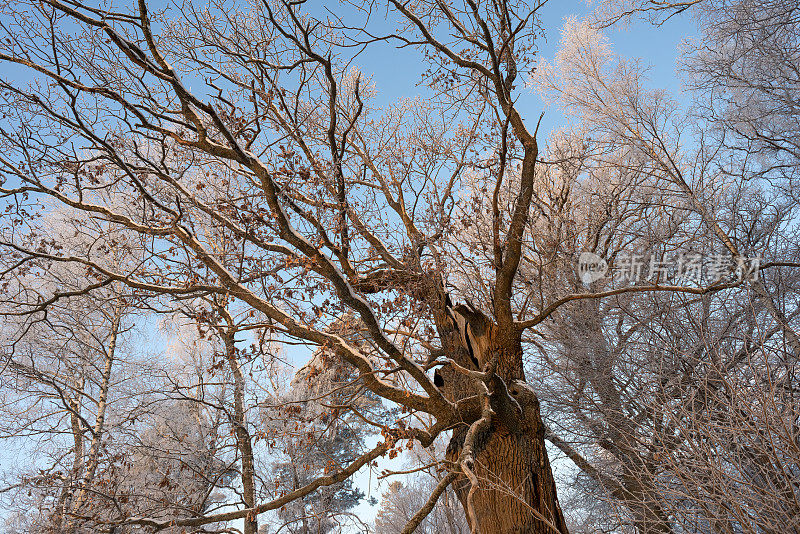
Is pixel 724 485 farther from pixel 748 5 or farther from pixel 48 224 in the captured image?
pixel 48 224

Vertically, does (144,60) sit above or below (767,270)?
above

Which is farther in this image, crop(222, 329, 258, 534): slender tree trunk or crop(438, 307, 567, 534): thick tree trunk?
crop(222, 329, 258, 534): slender tree trunk

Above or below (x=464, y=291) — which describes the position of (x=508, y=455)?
below

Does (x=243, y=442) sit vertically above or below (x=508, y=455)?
above

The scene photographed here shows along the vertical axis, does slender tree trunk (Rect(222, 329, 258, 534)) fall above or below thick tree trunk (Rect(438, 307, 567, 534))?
above

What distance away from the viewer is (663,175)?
8250mm

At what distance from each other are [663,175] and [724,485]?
255 inches

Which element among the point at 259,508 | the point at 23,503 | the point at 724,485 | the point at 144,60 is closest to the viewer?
the point at 724,485

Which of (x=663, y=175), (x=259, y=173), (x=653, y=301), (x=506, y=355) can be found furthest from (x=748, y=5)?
(x=259, y=173)

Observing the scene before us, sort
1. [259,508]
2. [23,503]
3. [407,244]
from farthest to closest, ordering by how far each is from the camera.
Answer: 1. [23,503]
2. [407,244]
3. [259,508]

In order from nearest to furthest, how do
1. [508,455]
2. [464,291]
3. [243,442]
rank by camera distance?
[508,455] → [243,442] → [464,291]

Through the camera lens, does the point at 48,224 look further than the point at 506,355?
Yes

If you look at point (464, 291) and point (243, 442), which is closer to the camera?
point (243, 442)

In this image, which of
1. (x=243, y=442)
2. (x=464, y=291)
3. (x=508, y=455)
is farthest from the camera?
(x=464, y=291)
